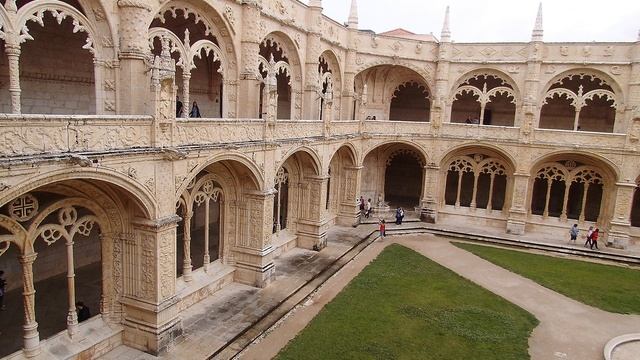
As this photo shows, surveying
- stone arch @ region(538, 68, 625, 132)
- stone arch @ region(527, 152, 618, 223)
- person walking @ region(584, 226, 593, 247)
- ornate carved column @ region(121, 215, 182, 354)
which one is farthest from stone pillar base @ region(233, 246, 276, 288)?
stone arch @ region(538, 68, 625, 132)

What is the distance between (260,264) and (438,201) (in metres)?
14.4

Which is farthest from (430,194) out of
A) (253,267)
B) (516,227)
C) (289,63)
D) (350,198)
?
(253,267)

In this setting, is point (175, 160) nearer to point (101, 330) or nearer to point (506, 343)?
point (101, 330)

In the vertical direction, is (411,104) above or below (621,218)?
above

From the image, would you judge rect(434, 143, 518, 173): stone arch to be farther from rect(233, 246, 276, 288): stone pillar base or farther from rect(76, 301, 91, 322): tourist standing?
rect(76, 301, 91, 322): tourist standing

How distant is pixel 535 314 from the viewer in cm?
1491

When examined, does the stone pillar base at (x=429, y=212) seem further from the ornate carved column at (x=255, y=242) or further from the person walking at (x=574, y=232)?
the ornate carved column at (x=255, y=242)

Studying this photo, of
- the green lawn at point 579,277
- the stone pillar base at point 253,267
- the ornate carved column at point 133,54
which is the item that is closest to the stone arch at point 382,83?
the green lawn at point 579,277

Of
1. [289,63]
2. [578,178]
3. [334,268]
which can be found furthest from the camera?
[578,178]

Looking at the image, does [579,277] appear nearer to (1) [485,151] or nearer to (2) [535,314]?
(2) [535,314]

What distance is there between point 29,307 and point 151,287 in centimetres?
256

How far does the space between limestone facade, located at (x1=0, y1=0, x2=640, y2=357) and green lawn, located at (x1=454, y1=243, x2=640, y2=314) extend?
380 cm

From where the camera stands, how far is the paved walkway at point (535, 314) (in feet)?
40.9

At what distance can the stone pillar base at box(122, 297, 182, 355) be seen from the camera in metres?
11.0
